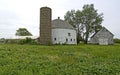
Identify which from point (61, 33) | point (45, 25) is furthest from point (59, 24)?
point (45, 25)

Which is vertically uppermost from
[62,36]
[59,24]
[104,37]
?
[59,24]

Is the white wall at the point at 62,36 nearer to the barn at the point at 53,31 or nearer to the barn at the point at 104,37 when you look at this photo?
the barn at the point at 53,31

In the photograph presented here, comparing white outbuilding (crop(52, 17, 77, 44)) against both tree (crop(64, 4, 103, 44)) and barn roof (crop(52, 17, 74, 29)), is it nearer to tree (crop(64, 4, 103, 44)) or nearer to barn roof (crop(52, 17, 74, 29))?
barn roof (crop(52, 17, 74, 29))

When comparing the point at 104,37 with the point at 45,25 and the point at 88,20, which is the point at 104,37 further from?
the point at 45,25

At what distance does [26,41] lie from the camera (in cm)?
5512

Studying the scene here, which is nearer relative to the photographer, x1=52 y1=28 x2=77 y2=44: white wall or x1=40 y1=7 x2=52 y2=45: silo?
x1=40 y1=7 x2=52 y2=45: silo

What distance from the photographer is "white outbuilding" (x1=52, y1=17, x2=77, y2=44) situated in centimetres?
5678

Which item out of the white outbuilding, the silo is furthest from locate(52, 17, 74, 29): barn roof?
the silo

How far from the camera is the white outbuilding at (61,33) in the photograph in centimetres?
5678

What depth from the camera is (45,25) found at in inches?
2063

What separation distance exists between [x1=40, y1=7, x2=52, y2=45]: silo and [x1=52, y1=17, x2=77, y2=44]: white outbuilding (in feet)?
13.8

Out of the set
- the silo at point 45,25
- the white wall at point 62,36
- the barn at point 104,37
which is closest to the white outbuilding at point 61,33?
the white wall at point 62,36

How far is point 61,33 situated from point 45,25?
6.45m

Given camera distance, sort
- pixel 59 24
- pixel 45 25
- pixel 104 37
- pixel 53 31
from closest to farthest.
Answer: pixel 45 25, pixel 53 31, pixel 59 24, pixel 104 37
